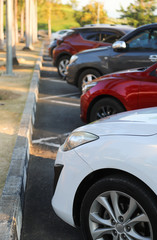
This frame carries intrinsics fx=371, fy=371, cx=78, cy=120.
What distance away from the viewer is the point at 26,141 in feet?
17.0

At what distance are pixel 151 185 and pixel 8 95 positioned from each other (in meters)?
6.99

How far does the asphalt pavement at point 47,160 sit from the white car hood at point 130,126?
41.0 inches

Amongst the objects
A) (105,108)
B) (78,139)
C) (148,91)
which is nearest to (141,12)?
(105,108)

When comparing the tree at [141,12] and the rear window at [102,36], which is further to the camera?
the tree at [141,12]

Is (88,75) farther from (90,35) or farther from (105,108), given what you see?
(105,108)

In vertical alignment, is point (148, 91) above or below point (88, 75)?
above

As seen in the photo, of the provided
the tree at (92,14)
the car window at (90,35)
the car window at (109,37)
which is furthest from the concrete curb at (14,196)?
the tree at (92,14)

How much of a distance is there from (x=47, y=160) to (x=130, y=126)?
2520 millimetres

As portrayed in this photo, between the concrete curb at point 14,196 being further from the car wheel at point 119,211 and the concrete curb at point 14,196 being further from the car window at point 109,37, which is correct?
the car window at point 109,37

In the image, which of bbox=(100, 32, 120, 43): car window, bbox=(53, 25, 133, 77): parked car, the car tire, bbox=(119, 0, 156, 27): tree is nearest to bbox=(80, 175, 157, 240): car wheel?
the car tire

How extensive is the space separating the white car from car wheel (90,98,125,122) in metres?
2.78

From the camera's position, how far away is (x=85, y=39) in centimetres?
1265

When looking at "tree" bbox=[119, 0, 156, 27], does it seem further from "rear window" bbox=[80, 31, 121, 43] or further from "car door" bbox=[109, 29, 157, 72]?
"car door" bbox=[109, 29, 157, 72]

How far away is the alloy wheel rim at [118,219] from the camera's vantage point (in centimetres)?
266
